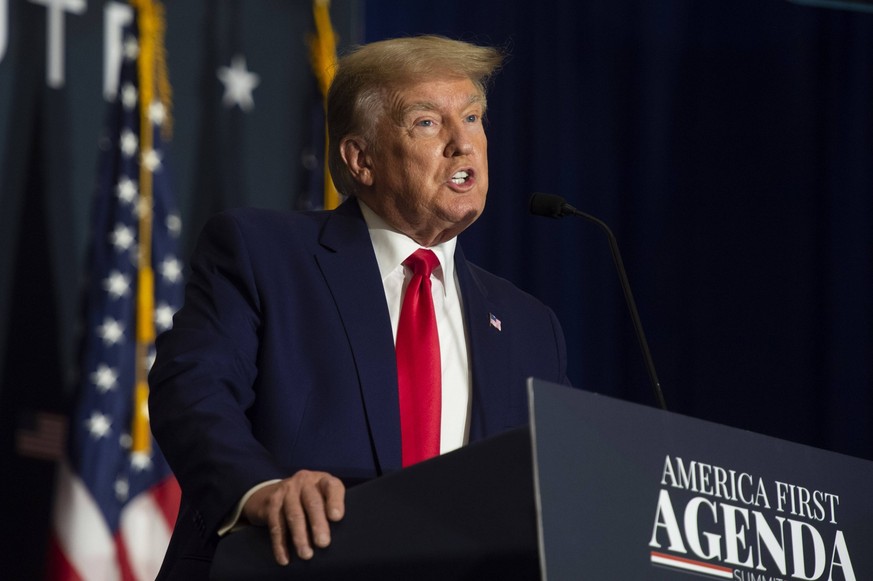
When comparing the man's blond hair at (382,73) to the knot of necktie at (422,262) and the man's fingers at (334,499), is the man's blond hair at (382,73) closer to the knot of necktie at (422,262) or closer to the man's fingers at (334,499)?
the knot of necktie at (422,262)

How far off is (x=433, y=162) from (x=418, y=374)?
0.50 metres

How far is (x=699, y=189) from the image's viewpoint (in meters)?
4.72

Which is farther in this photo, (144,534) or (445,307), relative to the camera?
(144,534)

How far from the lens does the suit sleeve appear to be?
1.62 meters

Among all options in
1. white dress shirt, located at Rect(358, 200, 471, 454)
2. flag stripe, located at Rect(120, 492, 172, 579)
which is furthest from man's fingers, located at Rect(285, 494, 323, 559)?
flag stripe, located at Rect(120, 492, 172, 579)

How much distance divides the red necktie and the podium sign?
0.69m

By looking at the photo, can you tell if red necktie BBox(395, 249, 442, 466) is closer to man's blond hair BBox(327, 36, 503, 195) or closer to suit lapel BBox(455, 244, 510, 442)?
suit lapel BBox(455, 244, 510, 442)

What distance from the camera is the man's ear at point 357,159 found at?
8.32 feet

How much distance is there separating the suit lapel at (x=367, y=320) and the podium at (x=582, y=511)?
507mm

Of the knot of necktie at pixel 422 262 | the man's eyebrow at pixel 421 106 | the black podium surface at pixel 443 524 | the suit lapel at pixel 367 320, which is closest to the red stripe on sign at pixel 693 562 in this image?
the black podium surface at pixel 443 524

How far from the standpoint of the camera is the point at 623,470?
135 cm

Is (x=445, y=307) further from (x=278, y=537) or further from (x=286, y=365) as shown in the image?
(x=278, y=537)

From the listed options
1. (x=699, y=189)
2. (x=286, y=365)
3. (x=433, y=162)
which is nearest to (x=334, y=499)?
(x=286, y=365)

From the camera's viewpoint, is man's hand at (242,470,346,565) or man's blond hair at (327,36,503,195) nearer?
man's hand at (242,470,346,565)
